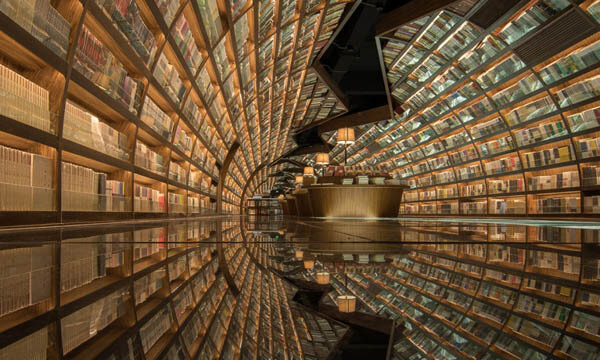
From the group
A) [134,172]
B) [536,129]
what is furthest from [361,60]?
[134,172]

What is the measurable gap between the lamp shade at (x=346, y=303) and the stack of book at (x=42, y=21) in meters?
2.63

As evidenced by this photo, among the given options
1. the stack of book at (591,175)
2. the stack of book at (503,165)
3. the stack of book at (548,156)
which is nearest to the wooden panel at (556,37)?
the stack of book at (548,156)

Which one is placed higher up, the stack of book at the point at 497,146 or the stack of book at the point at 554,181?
the stack of book at the point at 497,146

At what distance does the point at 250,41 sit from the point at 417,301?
659 centimetres

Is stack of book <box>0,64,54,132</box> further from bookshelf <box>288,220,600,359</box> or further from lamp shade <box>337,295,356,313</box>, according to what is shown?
lamp shade <box>337,295,356,313</box>

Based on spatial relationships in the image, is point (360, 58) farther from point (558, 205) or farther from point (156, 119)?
point (558, 205)

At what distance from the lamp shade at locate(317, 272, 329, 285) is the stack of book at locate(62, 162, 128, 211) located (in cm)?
284

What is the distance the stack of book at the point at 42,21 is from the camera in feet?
7.14

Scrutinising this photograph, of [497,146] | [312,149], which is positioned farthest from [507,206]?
[312,149]

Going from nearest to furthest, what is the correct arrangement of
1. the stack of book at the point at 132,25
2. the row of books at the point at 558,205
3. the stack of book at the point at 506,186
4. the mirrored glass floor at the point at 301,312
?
the mirrored glass floor at the point at 301,312 → the stack of book at the point at 132,25 → the row of books at the point at 558,205 → the stack of book at the point at 506,186

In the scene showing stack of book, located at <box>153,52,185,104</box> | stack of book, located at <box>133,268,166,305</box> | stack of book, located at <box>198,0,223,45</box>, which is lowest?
stack of book, located at <box>133,268,166,305</box>

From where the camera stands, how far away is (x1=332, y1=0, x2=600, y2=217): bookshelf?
6055 mm

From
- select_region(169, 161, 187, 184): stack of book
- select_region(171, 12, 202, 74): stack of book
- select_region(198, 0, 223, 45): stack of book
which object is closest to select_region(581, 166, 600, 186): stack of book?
select_region(198, 0, 223, 45): stack of book

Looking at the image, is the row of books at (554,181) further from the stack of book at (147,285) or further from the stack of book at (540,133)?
the stack of book at (147,285)
